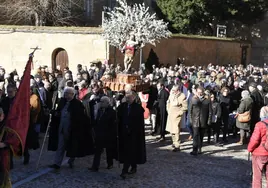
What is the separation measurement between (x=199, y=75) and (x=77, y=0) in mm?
18862

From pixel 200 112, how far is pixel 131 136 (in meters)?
2.78

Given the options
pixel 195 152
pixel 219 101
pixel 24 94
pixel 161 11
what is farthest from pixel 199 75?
pixel 161 11

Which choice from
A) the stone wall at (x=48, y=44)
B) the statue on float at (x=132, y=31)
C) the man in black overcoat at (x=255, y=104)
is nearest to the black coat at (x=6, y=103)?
the statue on float at (x=132, y=31)

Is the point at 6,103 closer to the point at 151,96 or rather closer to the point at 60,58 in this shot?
the point at 151,96

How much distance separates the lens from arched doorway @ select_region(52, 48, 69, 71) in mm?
24703

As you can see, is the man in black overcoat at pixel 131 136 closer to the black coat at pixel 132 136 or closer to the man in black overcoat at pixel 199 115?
the black coat at pixel 132 136

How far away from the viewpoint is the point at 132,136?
8484 mm

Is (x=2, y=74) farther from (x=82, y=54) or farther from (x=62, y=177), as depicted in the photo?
(x=82, y=54)

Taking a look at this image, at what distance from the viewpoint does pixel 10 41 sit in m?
25.4

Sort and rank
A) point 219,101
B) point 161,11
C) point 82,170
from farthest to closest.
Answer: point 161,11 → point 219,101 → point 82,170

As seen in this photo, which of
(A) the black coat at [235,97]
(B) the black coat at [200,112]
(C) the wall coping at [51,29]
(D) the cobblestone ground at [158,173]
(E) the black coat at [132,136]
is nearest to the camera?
(D) the cobblestone ground at [158,173]

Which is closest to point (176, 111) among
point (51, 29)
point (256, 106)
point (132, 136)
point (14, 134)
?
point (256, 106)

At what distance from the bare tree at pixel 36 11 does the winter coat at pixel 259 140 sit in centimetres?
2443

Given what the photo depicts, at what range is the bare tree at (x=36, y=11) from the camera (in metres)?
29.0
